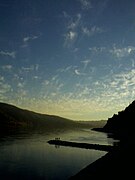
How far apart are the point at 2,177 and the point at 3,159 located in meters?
21.3

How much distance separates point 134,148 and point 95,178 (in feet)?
35.5

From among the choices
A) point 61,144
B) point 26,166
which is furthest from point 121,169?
point 61,144

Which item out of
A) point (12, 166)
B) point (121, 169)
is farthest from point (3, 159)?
point (121, 169)

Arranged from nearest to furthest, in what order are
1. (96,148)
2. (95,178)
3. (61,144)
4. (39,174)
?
(95,178), (39,174), (96,148), (61,144)

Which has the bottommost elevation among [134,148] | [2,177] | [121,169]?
[2,177]

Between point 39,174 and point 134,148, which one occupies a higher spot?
point 134,148

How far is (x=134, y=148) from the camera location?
144 feet

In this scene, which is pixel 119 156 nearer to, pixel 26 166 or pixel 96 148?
pixel 26 166

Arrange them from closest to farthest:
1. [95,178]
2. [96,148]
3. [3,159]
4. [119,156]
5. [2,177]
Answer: [95,178], [119,156], [2,177], [3,159], [96,148]

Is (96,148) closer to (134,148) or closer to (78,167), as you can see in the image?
(78,167)

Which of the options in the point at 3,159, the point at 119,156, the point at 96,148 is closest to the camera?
the point at 119,156

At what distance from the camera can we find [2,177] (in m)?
48.7

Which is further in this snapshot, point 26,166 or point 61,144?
point 61,144

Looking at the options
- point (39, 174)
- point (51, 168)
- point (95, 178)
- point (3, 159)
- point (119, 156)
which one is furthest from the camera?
point (3, 159)
